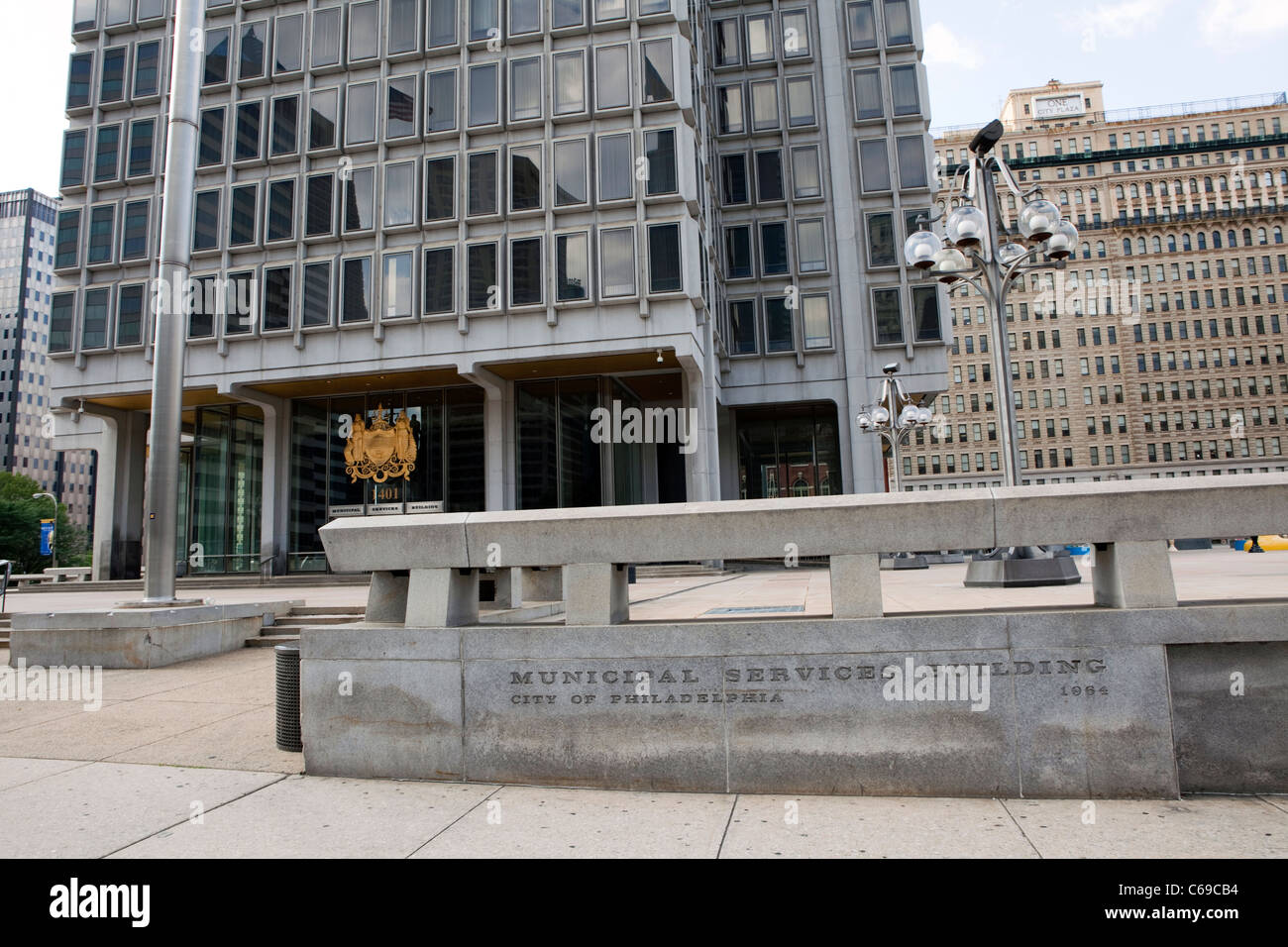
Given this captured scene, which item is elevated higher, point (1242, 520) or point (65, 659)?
point (1242, 520)

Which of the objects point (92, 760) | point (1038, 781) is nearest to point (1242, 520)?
point (1038, 781)

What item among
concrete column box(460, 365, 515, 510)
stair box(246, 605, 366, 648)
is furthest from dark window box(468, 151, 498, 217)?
stair box(246, 605, 366, 648)

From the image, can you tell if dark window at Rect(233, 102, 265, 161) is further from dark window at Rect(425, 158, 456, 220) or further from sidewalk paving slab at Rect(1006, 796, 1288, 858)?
sidewalk paving slab at Rect(1006, 796, 1288, 858)

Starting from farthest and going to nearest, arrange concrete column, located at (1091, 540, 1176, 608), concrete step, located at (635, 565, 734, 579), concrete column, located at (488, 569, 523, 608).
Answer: concrete step, located at (635, 565, 734, 579) → concrete column, located at (488, 569, 523, 608) → concrete column, located at (1091, 540, 1176, 608)

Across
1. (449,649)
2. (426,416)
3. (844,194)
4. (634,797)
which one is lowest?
(634,797)

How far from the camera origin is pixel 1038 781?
4.57m

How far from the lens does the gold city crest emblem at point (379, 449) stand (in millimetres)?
31234

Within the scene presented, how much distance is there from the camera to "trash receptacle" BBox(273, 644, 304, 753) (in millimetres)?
6066

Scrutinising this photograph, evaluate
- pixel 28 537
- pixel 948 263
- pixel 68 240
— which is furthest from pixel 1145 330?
pixel 28 537

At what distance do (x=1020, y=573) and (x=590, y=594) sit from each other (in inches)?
273

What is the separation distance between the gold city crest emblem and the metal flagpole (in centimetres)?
2026

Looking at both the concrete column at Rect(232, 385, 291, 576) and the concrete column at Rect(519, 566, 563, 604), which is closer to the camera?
the concrete column at Rect(519, 566, 563, 604)
